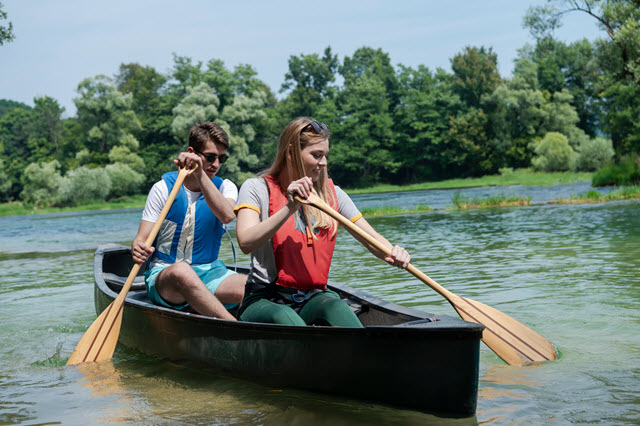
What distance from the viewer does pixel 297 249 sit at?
10.3 ft

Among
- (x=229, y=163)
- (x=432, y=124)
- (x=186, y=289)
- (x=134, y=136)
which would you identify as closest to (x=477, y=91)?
(x=432, y=124)

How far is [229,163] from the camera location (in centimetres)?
4197

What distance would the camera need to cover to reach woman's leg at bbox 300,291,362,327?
3.08m

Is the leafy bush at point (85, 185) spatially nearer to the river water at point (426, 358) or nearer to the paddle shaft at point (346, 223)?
the river water at point (426, 358)

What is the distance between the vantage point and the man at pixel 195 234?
381 cm

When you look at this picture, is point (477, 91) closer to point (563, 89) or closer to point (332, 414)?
point (563, 89)

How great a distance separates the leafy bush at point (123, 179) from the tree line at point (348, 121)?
9cm

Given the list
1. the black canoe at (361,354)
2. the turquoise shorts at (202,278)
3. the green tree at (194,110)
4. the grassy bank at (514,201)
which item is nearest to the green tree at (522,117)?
the green tree at (194,110)

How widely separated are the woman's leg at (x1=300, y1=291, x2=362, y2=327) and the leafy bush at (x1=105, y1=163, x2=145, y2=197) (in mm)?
41240

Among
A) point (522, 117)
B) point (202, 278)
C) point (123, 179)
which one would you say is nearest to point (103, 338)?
point (202, 278)

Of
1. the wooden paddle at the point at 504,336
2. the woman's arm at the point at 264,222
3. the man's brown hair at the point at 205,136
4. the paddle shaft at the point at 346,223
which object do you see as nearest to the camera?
the woman's arm at the point at 264,222

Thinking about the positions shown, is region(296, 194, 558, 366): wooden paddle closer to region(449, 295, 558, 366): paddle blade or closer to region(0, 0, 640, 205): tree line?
region(449, 295, 558, 366): paddle blade

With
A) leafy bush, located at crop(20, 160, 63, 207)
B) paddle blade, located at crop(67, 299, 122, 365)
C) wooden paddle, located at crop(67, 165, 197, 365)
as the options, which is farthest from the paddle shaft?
leafy bush, located at crop(20, 160, 63, 207)

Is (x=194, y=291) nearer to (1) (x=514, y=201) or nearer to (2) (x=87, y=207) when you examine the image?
(1) (x=514, y=201)
